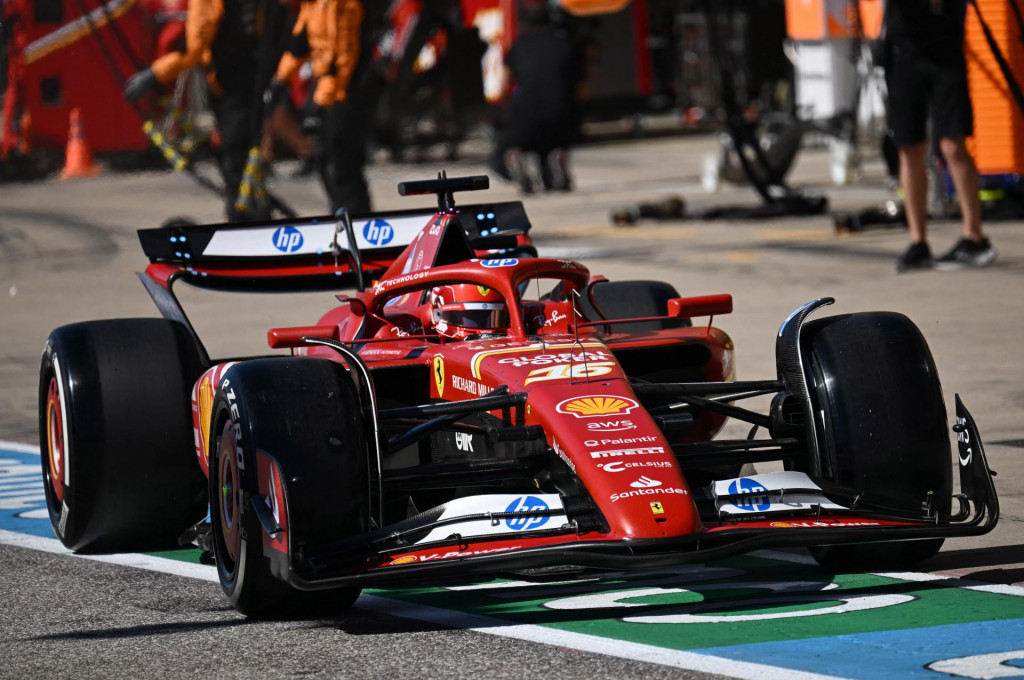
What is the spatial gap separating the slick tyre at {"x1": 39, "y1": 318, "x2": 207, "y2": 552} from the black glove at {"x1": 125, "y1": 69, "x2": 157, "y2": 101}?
13.6 metres

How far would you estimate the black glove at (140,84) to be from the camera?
65.1 ft

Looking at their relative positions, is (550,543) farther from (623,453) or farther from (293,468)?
(293,468)

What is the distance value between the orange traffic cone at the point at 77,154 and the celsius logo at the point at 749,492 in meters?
16.8

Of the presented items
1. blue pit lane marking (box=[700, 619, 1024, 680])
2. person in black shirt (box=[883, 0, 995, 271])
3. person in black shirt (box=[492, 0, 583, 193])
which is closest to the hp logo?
blue pit lane marking (box=[700, 619, 1024, 680])

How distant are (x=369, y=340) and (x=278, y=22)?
46.2 ft

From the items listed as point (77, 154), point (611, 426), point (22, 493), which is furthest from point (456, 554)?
point (77, 154)

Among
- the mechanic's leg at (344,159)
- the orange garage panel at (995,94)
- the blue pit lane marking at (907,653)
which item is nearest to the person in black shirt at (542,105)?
the mechanic's leg at (344,159)

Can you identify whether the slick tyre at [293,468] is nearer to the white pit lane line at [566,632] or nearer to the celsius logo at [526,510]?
the white pit lane line at [566,632]

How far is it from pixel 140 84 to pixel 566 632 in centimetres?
1569

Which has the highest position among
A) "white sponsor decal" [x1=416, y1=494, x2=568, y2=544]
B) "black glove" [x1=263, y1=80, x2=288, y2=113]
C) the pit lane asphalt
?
"black glove" [x1=263, y1=80, x2=288, y2=113]

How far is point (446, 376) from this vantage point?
6203 mm

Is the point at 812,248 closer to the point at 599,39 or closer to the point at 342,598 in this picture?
the point at 342,598

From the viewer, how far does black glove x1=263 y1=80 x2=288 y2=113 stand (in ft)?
63.8

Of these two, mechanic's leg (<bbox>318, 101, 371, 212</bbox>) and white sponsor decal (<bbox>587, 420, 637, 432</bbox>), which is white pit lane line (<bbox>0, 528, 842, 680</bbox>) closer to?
white sponsor decal (<bbox>587, 420, 637, 432</bbox>)
